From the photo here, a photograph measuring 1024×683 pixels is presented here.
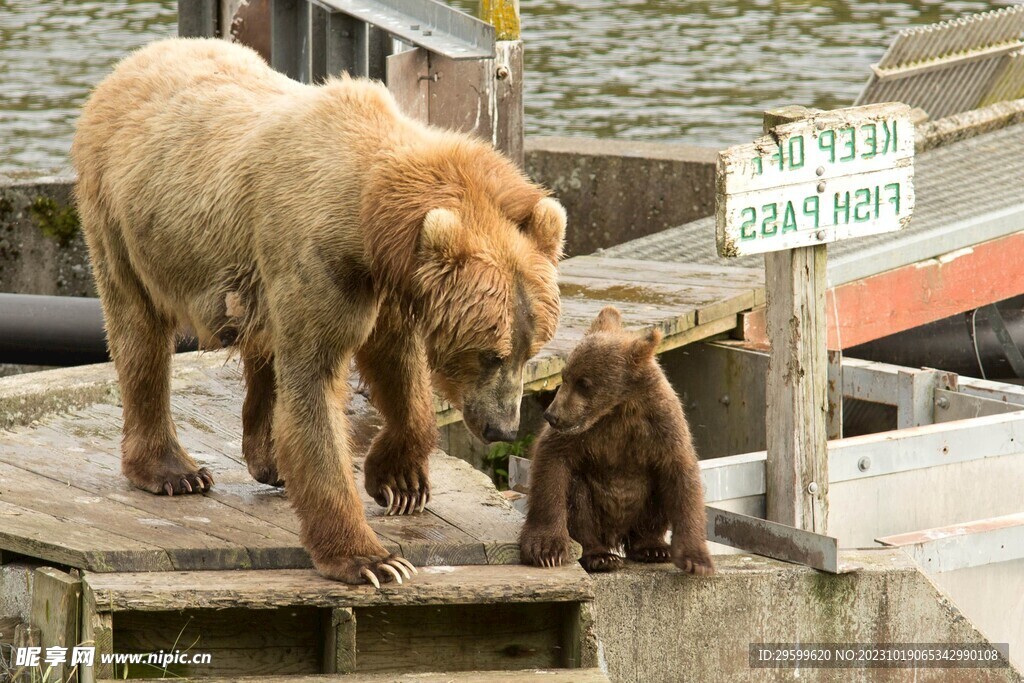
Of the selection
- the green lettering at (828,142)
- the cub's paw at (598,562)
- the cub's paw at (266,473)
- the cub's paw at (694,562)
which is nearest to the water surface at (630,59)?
the cub's paw at (266,473)

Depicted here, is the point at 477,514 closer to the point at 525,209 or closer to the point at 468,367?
the point at 468,367

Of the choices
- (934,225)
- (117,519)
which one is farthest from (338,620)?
(934,225)

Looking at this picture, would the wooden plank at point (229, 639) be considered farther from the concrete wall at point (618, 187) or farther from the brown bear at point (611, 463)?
the concrete wall at point (618, 187)

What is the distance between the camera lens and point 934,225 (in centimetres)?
785

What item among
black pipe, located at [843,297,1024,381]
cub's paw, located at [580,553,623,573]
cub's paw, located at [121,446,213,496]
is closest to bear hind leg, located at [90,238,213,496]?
cub's paw, located at [121,446,213,496]

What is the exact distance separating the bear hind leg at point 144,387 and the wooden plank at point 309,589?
2.52 ft

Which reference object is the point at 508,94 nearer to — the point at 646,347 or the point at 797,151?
the point at 797,151

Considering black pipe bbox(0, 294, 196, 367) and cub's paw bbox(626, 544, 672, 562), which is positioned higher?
black pipe bbox(0, 294, 196, 367)

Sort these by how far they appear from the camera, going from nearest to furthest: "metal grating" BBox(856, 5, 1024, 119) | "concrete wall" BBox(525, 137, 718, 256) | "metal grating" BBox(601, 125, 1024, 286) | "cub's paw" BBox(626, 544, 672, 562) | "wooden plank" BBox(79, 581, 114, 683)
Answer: "wooden plank" BBox(79, 581, 114, 683), "cub's paw" BBox(626, 544, 672, 562), "metal grating" BBox(601, 125, 1024, 286), "concrete wall" BBox(525, 137, 718, 256), "metal grating" BBox(856, 5, 1024, 119)

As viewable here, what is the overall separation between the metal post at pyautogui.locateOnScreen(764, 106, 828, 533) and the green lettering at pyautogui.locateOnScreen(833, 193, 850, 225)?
4.6 inches

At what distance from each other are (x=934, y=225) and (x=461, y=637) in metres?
4.27

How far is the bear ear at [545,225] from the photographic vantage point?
418 cm

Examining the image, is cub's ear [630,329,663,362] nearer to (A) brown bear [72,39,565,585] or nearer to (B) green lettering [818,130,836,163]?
(A) brown bear [72,39,565,585]

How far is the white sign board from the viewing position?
474 centimetres
